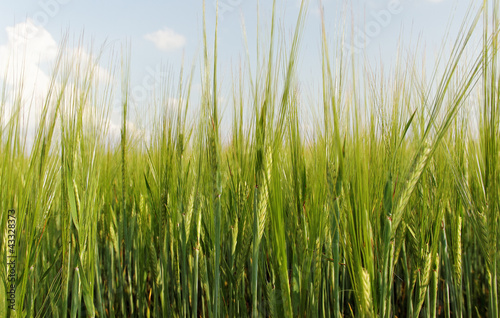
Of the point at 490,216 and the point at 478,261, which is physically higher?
the point at 490,216

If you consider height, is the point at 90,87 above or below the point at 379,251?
above

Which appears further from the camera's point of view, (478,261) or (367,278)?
(478,261)

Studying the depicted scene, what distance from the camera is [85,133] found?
1208 mm

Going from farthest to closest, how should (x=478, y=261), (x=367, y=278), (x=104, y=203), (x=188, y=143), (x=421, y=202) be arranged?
(x=478, y=261) → (x=104, y=203) → (x=188, y=143) → (x=421, y=202) → (x=367, y=278)

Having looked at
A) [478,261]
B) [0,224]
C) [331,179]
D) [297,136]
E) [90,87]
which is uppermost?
[90,87]

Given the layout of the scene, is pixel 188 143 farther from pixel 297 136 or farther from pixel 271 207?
pixel 271 207

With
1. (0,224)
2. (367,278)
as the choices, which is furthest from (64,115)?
(367,278)

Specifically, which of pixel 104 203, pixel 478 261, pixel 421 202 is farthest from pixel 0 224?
pixel 478 261

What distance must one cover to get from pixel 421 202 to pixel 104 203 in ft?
5.17

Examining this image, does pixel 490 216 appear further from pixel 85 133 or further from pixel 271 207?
pixel 85 133

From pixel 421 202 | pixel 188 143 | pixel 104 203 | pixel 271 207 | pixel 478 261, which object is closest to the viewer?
pixel 271 207

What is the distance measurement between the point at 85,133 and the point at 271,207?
2.39ft

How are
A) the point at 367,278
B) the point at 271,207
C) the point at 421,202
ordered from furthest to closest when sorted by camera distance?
1. the point at 421,202
2. the point at 271,207
3. the point at 367,278

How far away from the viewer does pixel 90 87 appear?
1.28 meters
